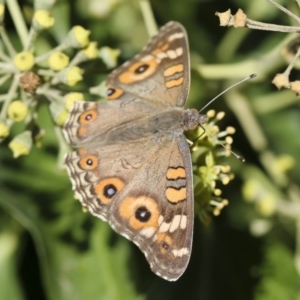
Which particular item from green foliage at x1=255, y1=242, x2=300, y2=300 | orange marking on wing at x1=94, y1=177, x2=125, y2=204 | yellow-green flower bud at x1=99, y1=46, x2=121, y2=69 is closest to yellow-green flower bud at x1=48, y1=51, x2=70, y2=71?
yellow-green flower bud at x1=99, y1=46, x2=121, y2=69

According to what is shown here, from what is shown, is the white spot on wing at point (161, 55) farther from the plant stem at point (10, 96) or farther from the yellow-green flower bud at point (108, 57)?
the plant stem at point (10, 96)

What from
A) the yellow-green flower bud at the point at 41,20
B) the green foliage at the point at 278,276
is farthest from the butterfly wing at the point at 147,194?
the green foliage at the point at 278,276

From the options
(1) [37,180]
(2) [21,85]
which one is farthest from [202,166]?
(1) [37,180]

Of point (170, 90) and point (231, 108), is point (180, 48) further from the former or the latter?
point (231, 108)

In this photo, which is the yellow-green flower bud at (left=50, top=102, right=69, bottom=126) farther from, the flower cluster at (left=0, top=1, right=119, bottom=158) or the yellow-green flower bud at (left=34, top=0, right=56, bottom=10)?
the yellow-green flower bud at (left=34, top=0, right=56, bottom=10)

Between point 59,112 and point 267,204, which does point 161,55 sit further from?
point 267,204

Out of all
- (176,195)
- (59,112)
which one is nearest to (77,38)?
(59,112)

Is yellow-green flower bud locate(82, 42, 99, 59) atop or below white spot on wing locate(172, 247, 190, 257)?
atop
